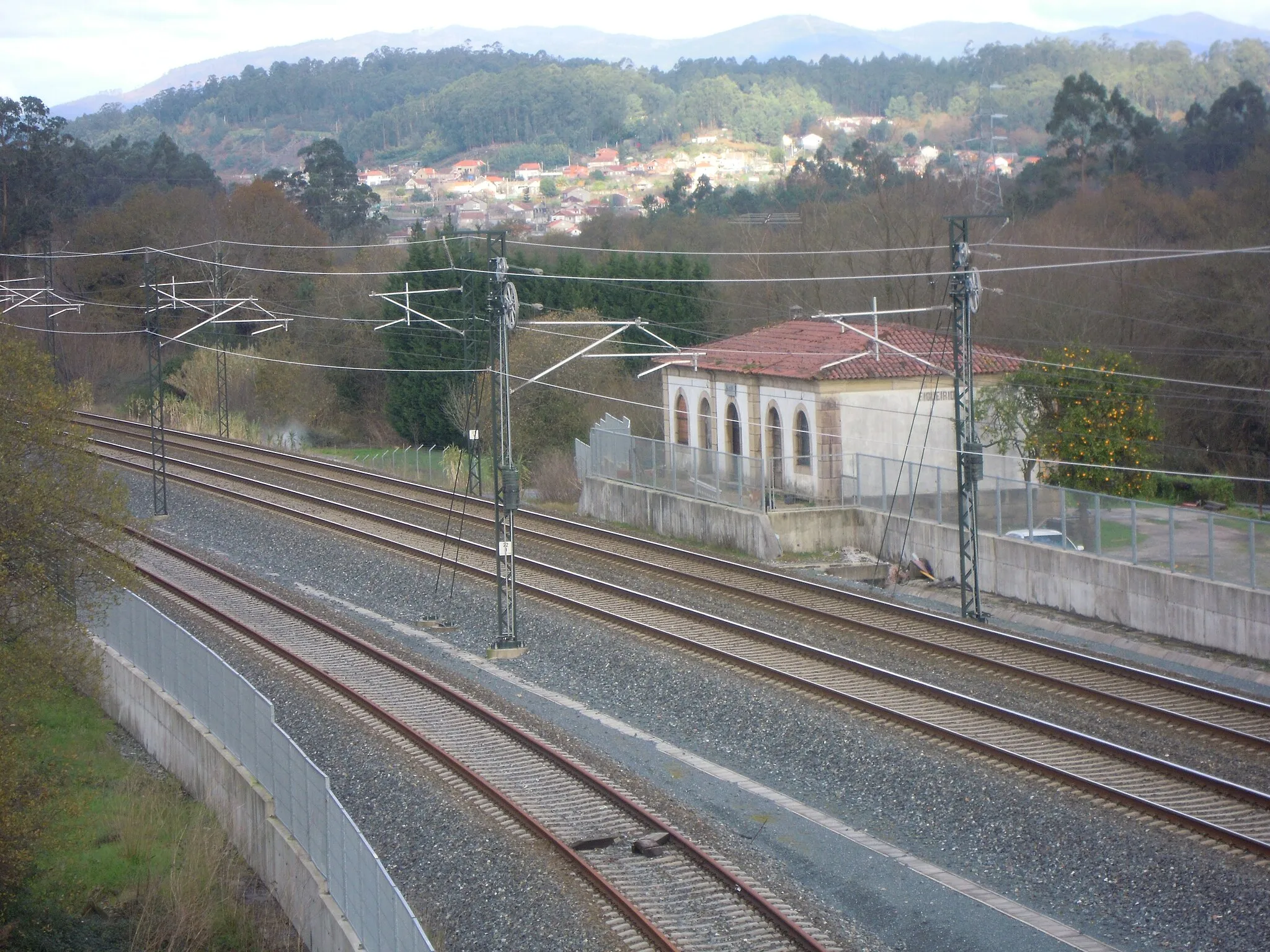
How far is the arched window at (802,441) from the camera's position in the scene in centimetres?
3073

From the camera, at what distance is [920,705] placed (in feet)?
51.9

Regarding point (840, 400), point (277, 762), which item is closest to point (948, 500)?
point (840, 400)

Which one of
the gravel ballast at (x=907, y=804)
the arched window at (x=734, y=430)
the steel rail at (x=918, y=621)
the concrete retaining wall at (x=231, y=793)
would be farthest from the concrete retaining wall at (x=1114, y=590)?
the concrete retaining wall at (x=231, y=793)

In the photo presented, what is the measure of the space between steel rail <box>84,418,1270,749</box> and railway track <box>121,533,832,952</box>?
649 cm

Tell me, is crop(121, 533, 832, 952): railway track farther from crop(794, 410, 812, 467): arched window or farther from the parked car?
crop(794, 410, 812, 467): arched window

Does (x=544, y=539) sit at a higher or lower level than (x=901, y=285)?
lower

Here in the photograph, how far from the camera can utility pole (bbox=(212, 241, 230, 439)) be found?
4556cm

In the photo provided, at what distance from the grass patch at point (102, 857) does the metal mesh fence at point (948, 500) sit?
46.9 ft

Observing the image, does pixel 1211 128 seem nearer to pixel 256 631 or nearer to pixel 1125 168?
pixel 1125 168

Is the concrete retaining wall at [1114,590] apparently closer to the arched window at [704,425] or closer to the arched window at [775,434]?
the arched window at [775,434]

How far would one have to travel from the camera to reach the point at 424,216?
15062 cm

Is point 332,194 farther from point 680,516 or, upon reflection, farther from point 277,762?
point 277,762

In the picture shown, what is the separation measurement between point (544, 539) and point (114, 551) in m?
9.97

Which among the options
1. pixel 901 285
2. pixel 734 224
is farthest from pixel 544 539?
pixel 734 224
